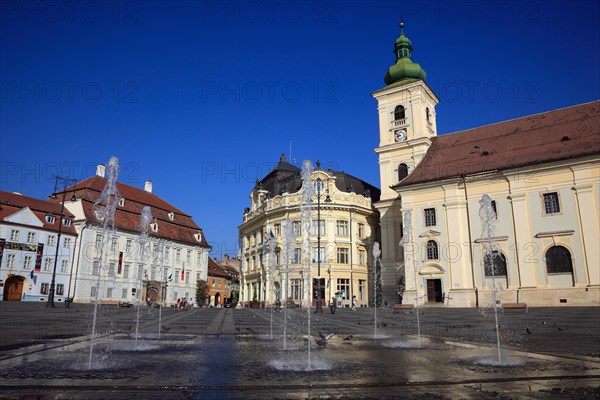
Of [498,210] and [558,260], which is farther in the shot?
[498,210]

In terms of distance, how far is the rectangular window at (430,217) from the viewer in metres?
37.9

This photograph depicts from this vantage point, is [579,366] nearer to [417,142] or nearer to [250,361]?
[250,361]

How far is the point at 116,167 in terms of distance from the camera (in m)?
10.0

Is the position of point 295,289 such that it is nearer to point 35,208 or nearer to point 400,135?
point 400,135

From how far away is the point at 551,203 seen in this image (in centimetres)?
3259

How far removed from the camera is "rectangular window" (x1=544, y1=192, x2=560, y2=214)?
106ft

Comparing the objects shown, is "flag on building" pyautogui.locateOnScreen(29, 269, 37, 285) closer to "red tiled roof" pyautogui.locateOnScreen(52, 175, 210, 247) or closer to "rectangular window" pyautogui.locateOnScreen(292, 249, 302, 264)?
"red tiled roof" pyautogui.locateOnScreen(52, 175, 210, 247)

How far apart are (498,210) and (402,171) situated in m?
11.9

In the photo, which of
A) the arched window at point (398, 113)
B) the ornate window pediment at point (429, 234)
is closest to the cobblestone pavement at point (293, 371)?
the ornate window pediment at point (429, 234)

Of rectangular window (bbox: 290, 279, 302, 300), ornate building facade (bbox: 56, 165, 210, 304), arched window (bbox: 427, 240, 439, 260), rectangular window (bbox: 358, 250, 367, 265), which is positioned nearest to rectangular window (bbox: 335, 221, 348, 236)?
rectangular window (bbox: 358, 250, 367, 265)

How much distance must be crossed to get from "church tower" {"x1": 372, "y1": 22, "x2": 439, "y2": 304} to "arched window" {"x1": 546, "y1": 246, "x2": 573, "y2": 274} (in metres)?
13.5

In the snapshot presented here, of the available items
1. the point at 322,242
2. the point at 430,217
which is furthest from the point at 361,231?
the point at 430,217

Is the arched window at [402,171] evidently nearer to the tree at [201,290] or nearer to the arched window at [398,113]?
the arched window at [398,113]

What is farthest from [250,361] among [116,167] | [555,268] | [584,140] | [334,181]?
[334,181]
